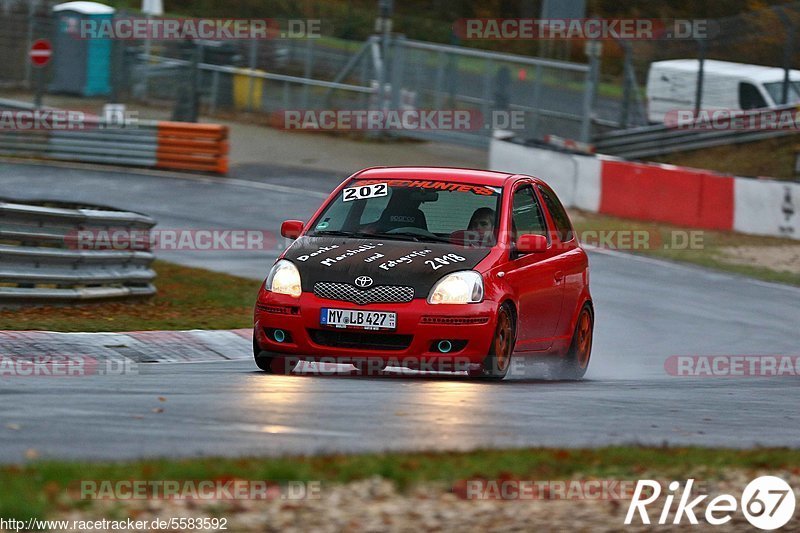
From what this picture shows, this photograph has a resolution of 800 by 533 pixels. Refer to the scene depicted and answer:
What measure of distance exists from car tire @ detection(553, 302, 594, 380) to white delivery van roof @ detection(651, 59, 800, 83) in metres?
18.7

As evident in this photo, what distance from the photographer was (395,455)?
6.20 m

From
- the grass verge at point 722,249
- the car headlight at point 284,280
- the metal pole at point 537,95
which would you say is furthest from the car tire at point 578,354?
the metal pole at point 537,95

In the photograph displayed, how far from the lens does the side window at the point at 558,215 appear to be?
36.6ft

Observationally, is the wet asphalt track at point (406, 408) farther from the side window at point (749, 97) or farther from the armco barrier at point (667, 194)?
A: the side window at point (749, 97)

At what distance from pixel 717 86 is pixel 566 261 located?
2001 centimetres

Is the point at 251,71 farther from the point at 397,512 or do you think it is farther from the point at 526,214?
the point at 397,512

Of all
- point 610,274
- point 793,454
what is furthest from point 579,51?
point 793,454

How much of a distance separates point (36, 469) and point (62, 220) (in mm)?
7301

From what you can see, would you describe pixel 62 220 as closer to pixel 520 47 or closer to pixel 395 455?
pixel 395 455

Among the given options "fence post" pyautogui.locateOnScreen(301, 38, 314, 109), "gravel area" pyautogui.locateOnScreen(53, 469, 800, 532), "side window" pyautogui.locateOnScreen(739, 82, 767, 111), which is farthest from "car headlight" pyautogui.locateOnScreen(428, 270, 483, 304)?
"fence post" pyautogui.locateOnScreen(301, 38, 314, 109)

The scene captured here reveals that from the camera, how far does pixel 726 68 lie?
29719 millimetres

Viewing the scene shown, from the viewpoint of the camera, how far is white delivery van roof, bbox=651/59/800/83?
96.0 ft

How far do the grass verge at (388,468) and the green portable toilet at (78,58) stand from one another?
31.6 metres

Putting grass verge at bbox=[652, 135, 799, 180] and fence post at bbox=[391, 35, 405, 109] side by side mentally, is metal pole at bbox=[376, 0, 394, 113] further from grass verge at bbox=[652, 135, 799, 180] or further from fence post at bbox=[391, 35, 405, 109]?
grass verge at bbox=[652, 135, 799, 180]
